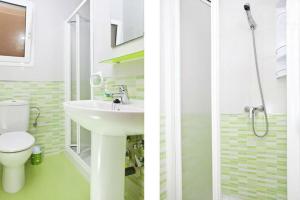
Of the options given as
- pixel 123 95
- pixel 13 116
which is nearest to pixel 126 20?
pixel 123 95

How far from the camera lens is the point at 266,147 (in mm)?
446

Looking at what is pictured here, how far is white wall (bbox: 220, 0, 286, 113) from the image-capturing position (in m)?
0.42

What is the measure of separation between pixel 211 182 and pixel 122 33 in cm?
122

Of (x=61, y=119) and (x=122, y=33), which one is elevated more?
(x=122, y=33)

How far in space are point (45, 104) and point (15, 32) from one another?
0.93 m

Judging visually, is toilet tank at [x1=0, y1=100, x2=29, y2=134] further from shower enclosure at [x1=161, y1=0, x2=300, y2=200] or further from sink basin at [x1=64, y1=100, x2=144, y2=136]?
shower enclosure at [x1=161, y1=0, x2=300, y2=200]

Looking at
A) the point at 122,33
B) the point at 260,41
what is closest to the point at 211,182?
the point at 260,41

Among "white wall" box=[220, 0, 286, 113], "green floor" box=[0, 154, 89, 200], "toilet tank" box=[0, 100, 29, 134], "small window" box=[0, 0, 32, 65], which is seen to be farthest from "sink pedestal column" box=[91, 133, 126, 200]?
"small window" box=[0, 0, 32, 65]

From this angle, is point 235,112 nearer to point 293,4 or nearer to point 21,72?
point 293,4

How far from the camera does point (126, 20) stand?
1411 millimetres

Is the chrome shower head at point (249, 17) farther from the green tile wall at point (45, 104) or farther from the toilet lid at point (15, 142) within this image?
the green tile wall at point (45, 104)

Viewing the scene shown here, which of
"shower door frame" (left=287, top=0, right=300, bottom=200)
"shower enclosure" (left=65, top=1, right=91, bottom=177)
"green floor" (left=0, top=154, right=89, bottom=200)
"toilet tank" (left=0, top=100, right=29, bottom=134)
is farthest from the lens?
"shower enclosure" (left=65, top=1, right=91, bottom=177)

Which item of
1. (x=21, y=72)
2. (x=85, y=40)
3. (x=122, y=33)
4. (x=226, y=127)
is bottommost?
(x=226, y=127)

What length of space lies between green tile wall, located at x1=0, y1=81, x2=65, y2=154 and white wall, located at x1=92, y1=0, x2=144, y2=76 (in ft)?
3.36
